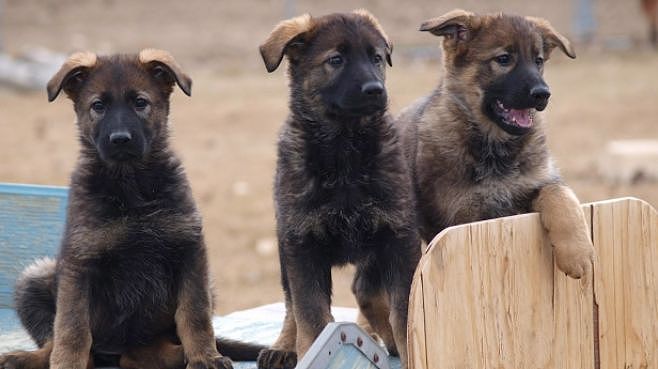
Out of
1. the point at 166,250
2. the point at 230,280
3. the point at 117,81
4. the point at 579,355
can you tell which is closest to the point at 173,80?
the point at 117,81

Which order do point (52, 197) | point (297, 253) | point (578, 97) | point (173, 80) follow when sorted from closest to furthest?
point (297, 253) → point (173, 80) → point (52, 197) → point (578, 97)

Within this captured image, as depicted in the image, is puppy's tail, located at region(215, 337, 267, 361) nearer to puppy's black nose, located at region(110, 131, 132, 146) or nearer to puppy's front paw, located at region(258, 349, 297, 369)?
puppy's front paw, located at region(258, 349, 297, 369)

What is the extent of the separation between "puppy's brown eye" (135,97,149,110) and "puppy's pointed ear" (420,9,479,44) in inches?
44.9

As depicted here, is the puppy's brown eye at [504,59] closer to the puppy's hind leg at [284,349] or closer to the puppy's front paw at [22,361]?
the puppy's hind leg at [284,349]

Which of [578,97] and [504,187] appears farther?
[578,97]

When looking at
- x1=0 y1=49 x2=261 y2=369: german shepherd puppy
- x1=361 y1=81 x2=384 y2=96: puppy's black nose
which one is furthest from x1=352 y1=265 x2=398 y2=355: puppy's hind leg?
x1=361 y1=81 x2=384 y2=96: puppy's black nose

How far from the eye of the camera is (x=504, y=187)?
4.75 metres

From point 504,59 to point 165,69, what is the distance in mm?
1350

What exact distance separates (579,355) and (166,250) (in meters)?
1.62

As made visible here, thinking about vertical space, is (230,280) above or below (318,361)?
below

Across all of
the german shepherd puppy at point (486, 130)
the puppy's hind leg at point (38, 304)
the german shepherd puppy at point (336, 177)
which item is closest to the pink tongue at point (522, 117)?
the german shepherd puppy at point (486, 130)

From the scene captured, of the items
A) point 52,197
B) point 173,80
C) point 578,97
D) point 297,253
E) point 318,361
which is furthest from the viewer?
point 578,97

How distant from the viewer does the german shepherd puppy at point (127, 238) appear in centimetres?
453

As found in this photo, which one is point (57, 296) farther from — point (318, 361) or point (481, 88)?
point (481, 88)
